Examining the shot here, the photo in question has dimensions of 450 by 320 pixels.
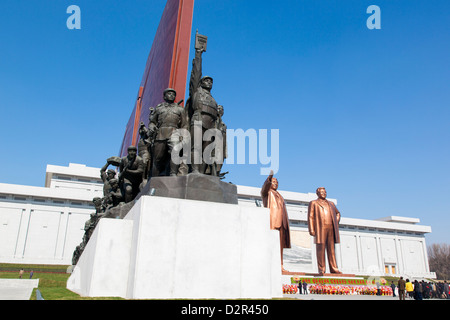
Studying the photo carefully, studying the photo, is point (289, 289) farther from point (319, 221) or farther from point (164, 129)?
point (164, 129)

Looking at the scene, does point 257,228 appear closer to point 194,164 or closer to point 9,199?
point 194,164

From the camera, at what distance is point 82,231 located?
35750 mm

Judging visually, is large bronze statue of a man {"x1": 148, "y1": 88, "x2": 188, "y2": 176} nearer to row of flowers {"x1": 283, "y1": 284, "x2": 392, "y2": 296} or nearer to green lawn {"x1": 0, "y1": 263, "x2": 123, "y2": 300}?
green lawn {"x1": 0, "y1": 263, "x2": 123, "y2": 300}

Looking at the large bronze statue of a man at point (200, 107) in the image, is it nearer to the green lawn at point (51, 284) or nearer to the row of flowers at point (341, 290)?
the green lawn at point (51, 284)

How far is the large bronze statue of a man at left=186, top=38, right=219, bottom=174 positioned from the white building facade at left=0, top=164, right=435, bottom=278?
31892 millimetres

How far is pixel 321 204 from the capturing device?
1520 centimetres

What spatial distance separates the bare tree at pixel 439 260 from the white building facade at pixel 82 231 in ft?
34.3

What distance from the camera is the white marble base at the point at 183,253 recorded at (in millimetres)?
4023

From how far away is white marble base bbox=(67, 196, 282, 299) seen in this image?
4.02 metres

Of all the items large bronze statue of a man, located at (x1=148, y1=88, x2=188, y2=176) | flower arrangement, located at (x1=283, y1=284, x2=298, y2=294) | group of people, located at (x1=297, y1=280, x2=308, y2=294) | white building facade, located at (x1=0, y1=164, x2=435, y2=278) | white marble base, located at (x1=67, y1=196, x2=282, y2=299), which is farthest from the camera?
white building facade, located at (x1=0, y1=164, x2=435, y2=278)

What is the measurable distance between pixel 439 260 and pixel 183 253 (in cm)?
7101

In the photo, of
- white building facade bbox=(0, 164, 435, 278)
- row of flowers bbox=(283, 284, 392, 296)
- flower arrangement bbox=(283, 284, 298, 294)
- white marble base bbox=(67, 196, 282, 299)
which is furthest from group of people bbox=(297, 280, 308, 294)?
white building facade bbox=(0, 164, 435, 278)
